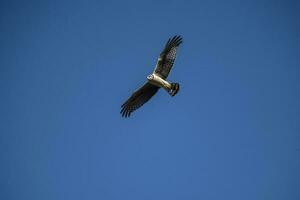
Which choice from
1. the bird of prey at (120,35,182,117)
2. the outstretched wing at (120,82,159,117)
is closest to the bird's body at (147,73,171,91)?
the bird of prey at (120,35,182,117)

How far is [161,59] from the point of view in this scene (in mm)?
22672

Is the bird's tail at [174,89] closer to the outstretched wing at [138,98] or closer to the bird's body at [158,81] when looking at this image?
the bird's body at [158,81]

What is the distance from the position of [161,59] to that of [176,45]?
887 mm

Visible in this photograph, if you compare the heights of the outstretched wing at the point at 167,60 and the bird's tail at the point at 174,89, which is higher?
the outstretched wing at the point at 167,60

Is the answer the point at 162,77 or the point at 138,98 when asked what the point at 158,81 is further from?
the point at 138,98

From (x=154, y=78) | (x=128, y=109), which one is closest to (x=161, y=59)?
(x=154, y=78)

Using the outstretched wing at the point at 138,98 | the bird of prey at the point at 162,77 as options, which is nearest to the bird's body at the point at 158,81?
the bird of prey at the point at 162,77

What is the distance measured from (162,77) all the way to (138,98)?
1.58m

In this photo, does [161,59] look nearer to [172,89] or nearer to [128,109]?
[172,89]

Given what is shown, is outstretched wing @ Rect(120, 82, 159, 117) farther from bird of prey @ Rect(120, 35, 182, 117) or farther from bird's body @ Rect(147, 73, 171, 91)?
bird's body @ Rect(147, 73, 171, 91)

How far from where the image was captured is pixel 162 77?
75.2 ft

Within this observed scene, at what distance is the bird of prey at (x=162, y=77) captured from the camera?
22531mm

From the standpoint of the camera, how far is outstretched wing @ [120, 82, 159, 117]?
2362 centimetres

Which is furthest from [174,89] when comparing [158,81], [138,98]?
[138,98]
